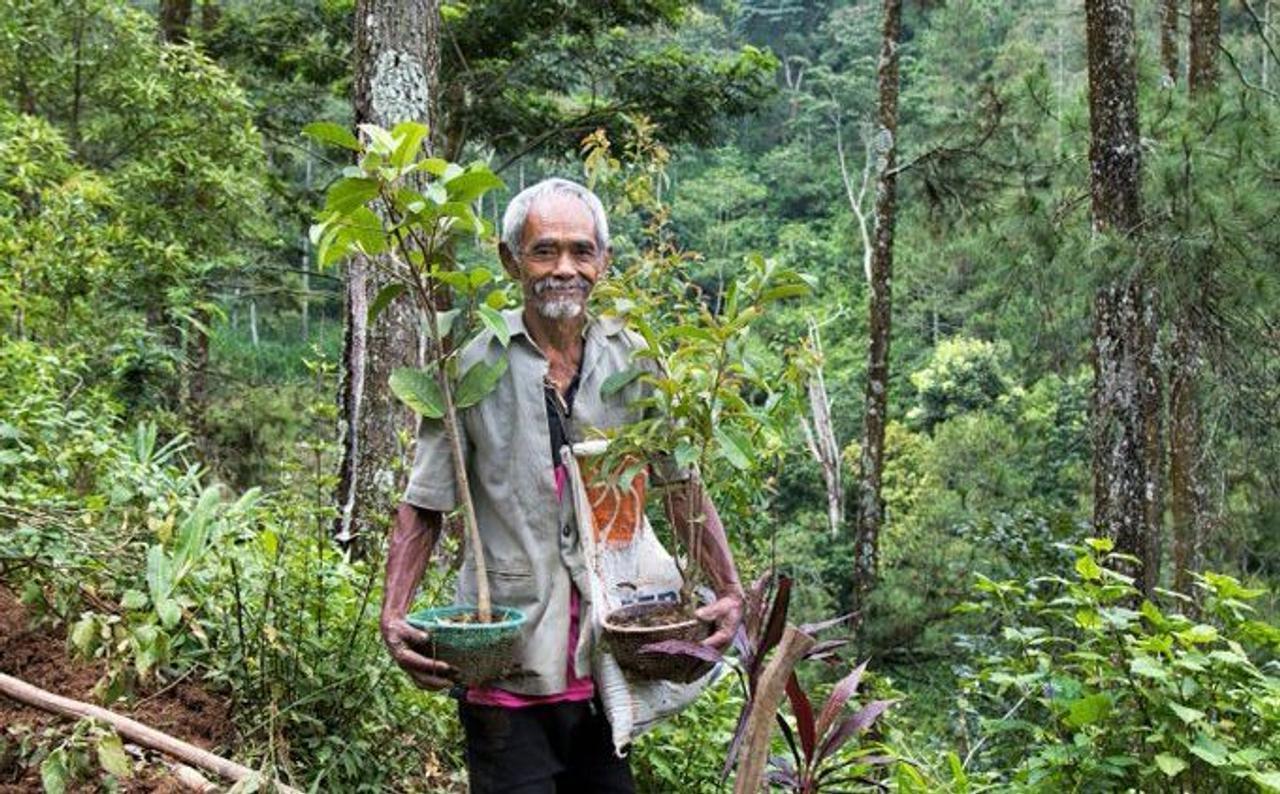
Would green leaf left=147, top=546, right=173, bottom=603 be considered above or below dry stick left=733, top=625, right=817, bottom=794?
above

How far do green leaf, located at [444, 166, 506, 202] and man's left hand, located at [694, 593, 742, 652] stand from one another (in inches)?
31.3

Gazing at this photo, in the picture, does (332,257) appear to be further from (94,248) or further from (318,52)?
(318,52)

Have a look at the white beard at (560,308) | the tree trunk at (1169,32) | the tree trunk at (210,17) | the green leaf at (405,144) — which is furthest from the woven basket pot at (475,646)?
the tree trunk at (1169,32)

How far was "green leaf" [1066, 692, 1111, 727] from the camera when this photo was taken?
2.43 metres

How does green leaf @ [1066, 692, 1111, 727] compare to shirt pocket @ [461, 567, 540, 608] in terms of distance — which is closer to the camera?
shirt pocket @ [461, 567, 540, 608]

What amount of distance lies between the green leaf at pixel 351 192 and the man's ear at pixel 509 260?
30 cm

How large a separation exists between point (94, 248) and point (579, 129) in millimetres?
5435

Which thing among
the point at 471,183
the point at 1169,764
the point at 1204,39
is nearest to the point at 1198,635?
the point at 1169,764

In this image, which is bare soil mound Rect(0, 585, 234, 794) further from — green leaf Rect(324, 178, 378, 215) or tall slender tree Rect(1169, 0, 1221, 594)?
tall slender tree Rect(1169, 0, 1221, 594)

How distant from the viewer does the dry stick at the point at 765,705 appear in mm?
1785

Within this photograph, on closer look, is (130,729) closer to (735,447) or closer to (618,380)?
(618,380)

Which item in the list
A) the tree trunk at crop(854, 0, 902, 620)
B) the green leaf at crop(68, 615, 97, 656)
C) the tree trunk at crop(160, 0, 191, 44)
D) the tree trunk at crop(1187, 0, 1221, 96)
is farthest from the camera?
the tree trunk at crop(854, 0, 902, 620)

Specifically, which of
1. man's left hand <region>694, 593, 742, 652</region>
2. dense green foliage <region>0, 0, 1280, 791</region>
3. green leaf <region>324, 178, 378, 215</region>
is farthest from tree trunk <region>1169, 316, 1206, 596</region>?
green leaf <region>324, 178, 378, 215</region>

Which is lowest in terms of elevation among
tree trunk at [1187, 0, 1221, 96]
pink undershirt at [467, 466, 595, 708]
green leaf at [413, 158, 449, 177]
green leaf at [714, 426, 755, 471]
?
pink undershirt at [467, 466, 595, 708]
